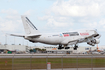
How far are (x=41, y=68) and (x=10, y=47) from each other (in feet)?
256

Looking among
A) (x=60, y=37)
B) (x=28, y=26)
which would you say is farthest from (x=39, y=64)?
(x=60, y=37)

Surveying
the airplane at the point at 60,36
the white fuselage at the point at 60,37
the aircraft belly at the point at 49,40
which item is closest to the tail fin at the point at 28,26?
the airplane at the point at 60,36

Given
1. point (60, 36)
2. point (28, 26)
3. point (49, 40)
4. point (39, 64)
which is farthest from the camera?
point (60, 36)

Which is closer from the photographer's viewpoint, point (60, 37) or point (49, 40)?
point (49, 40)

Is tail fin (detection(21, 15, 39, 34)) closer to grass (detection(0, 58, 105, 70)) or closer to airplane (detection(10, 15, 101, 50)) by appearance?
airplane (detection(10, 15, 101, 50))

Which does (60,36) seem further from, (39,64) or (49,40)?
(39,64)

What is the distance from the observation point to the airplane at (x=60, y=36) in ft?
160

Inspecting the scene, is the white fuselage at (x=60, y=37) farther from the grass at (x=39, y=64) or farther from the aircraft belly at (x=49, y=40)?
the grass at (x=39, y=64)

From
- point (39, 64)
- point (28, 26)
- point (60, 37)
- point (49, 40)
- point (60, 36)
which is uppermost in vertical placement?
point (28, 26)

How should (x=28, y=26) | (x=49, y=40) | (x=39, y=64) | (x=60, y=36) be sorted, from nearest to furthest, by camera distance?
(x=39, y=64) → (x=28, y=26) → (x=49, y=40) → (x=60, y=36)

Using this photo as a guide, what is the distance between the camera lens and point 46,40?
50.2 metres

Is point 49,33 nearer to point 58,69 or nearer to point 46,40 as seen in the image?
point 46,40

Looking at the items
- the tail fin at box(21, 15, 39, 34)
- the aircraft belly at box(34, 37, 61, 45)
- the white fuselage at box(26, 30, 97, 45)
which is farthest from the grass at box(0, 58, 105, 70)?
the tail fin at box(21, 15, 39, 34)

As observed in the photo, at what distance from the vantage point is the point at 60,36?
51625 millimetres
